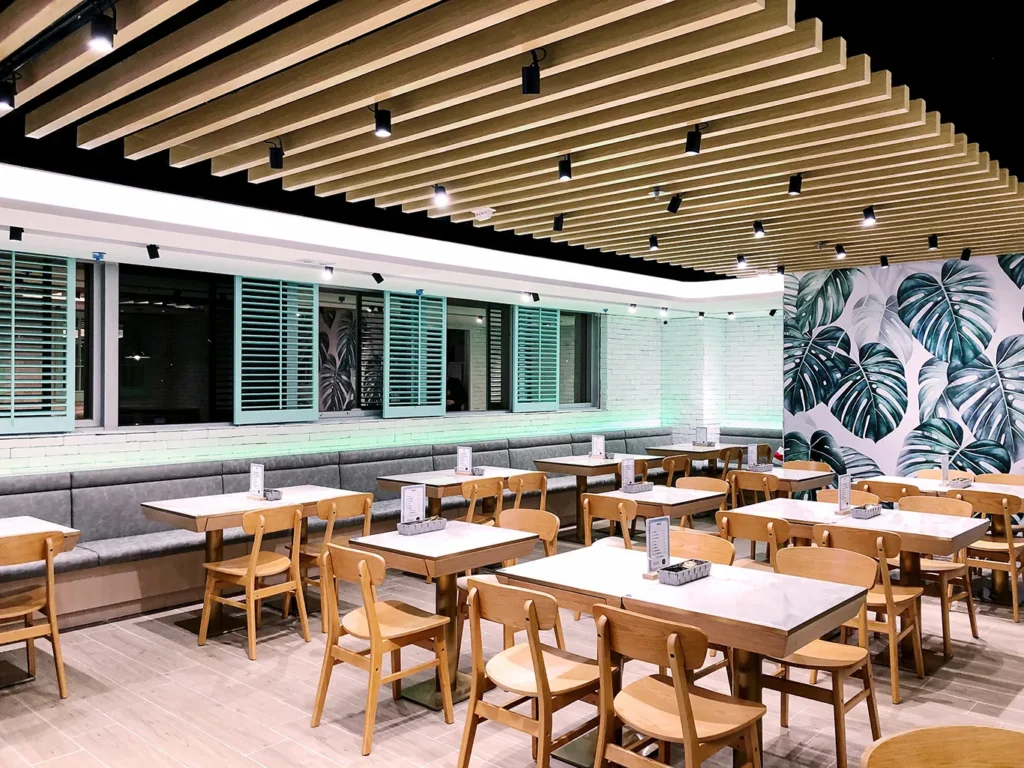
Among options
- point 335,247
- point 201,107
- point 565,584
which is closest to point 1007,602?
point 565,584

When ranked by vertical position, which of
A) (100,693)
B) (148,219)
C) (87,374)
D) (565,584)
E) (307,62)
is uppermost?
(307,62)

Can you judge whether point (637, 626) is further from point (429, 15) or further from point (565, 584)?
point (429, 15)

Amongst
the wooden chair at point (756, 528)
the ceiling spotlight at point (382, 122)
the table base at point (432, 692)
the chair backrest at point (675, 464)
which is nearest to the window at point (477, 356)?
the chair backrest at point (675, 464)

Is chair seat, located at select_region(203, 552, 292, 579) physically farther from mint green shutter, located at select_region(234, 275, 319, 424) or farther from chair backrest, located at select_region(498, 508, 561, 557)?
mint green shutter, located at select_region(234, 275, 319, 424)

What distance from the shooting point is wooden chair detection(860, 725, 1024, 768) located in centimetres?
186

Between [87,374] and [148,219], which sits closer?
[148,219]

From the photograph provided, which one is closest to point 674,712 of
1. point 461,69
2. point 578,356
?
point 461,69

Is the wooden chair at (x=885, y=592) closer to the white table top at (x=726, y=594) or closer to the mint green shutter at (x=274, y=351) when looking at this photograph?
the white table top at (x=726, y=594)

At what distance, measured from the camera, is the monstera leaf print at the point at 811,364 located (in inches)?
358

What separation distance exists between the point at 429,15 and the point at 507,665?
8.86 feet

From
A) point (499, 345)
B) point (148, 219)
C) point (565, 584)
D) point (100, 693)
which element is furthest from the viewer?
point (499, 345)

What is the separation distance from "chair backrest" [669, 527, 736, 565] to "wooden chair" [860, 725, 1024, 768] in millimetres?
2117

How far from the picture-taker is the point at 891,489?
21.4 ft

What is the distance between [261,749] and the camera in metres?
3.72
